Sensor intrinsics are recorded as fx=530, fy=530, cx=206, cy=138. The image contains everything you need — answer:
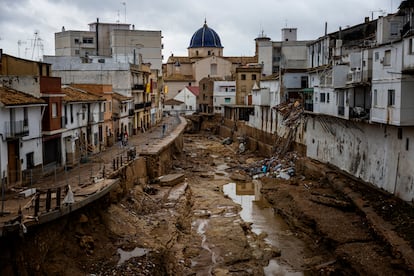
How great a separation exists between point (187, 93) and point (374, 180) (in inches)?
2875

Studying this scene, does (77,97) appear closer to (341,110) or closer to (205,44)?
(341,110)

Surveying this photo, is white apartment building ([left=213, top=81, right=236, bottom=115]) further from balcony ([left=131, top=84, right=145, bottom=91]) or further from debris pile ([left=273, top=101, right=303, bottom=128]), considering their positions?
debris pile ([left=273, top=101, right=303, bottom=128])

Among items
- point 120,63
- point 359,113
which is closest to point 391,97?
point 359,113

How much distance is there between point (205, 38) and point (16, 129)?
97092 millimetres

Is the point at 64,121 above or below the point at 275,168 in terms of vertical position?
above

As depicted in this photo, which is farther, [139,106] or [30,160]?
[139,106]

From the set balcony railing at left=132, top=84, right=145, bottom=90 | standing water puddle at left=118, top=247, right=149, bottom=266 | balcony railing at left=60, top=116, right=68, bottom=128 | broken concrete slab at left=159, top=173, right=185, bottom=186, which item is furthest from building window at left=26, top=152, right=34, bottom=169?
balcony railing at left=132, top=84, right=145, bottom=90

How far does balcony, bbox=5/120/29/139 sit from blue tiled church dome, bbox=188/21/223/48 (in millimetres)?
94805

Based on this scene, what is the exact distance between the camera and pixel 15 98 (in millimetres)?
25750

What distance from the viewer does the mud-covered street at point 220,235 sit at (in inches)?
789

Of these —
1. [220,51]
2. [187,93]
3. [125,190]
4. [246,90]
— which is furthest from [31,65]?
[220,51]

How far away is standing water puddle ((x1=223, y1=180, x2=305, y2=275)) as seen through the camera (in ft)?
79.9

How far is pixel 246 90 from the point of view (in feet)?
260

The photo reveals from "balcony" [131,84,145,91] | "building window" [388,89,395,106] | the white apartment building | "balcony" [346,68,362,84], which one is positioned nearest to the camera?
"building window" [388,89,395,106]
